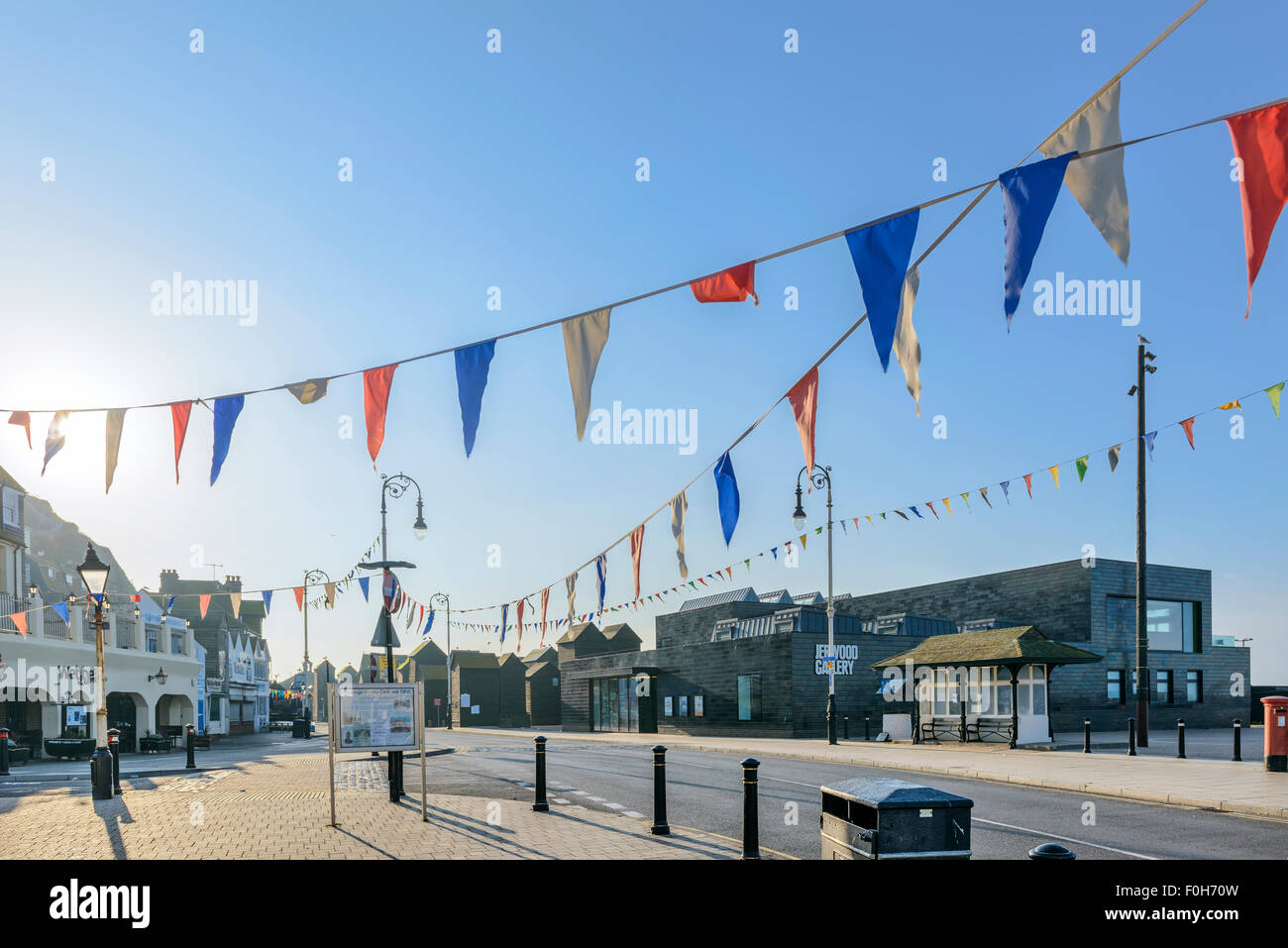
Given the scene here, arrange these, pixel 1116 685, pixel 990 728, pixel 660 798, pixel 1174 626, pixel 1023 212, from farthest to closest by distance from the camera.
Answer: pixel 1174 626
pixel 1116 685
pixel 990 728
pixel 660 798
pixel 1023 212

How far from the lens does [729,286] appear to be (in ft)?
28.1

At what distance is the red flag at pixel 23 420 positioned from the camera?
12.5 meters

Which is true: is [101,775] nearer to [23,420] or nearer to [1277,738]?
[23,420]

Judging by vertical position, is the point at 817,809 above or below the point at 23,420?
below

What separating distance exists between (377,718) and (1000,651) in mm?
20990

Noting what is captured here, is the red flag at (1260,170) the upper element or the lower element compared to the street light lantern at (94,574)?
upper

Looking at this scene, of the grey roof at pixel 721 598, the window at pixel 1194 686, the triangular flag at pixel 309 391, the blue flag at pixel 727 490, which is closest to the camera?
the triangular flag at pixel 309 391

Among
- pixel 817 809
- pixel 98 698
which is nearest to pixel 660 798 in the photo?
pixel 817 809

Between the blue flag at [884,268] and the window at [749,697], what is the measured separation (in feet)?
118

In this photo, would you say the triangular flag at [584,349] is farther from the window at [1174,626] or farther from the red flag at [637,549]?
the window at [1174,626]

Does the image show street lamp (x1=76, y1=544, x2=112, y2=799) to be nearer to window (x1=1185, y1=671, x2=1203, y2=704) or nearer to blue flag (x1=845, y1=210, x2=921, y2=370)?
blue flag (x1=845, y1=210, x2=921, y2=370)

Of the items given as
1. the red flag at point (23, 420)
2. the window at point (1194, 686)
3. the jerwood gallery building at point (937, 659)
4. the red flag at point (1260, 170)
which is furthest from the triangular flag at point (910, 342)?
the window at point (1194, 686)
